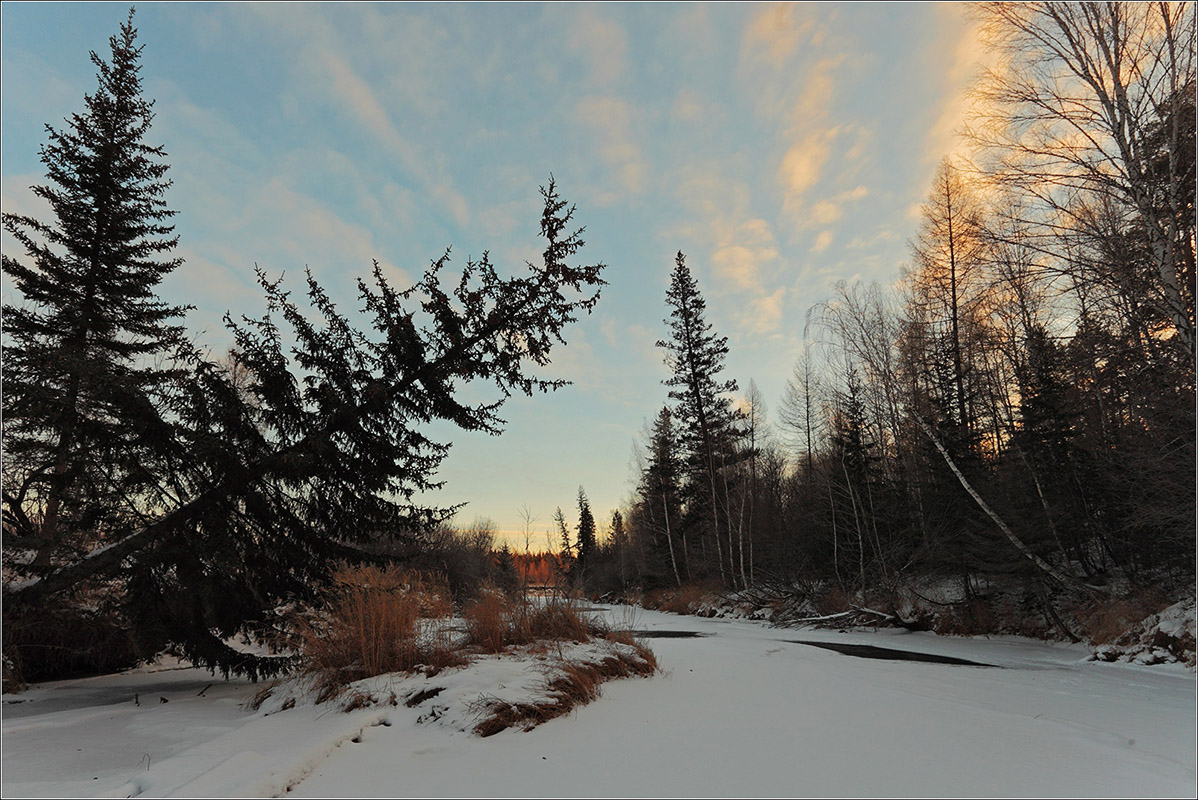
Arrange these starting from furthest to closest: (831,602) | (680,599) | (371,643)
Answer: (680,599)
(831,602)
(371,643)

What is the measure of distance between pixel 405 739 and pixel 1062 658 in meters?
12.6

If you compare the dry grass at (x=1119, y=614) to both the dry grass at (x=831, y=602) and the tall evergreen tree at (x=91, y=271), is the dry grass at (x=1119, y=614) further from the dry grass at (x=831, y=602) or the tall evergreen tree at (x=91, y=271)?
the tall evergreen tree at (x=91, y=271)

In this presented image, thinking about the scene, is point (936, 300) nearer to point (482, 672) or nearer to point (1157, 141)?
point (1157, 141)

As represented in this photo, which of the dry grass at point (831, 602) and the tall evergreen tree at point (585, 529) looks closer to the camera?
the dry grass at point (831, 602)

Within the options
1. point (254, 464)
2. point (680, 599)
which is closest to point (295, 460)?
point (254, 464)

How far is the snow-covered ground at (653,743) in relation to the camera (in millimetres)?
3260

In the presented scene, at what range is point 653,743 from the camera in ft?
13.0

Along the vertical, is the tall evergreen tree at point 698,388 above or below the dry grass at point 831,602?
above

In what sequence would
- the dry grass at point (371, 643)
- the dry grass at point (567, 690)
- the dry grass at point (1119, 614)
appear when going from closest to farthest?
the dry grass at point (567, 690)
the dry grass at point (371, 643)
the dry grass at point (1119, 614)

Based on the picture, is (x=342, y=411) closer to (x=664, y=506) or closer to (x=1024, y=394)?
(x=1024, y=394)

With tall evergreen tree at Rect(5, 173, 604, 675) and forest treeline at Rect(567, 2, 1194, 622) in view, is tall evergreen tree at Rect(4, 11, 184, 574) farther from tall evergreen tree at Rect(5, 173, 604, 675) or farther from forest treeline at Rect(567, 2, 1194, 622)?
forest treeline at Rect(567, 2, 1194, 622)

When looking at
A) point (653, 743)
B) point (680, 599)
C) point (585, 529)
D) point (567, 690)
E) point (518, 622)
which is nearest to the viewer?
point (653, 743)

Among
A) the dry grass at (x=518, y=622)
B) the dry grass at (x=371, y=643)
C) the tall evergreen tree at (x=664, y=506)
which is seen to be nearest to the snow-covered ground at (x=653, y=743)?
the dry grass at (x=371, y=643)

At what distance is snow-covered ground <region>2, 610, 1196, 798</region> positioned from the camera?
326 cm
